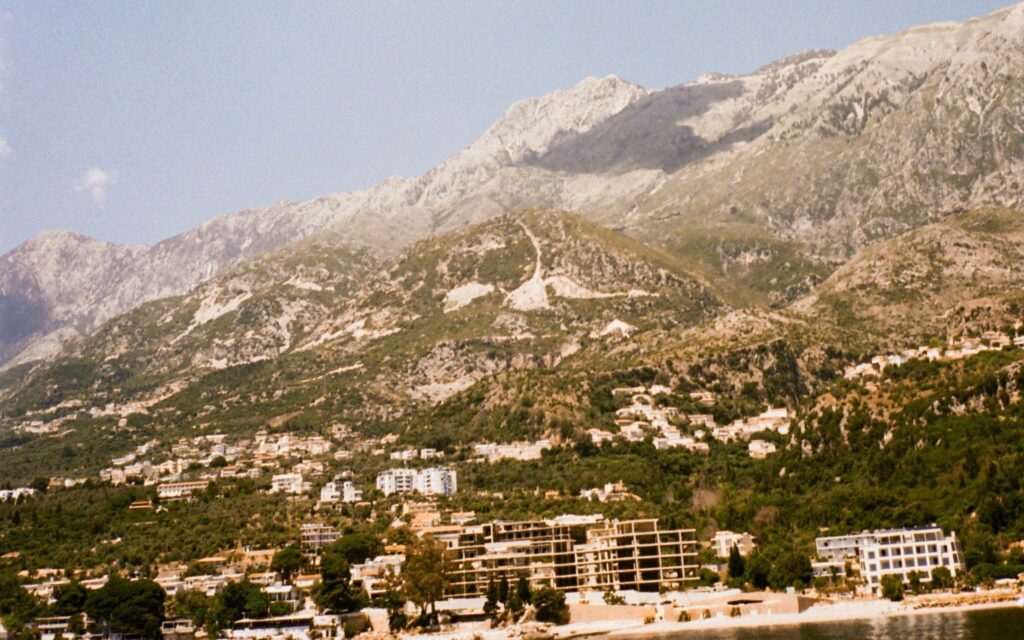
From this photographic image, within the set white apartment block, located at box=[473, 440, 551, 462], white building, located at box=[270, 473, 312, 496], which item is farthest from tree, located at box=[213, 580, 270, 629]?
white apartment block, located at box=[473, 440, 551, 462]

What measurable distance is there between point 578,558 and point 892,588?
962 inches

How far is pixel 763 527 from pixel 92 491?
77716 millimetres

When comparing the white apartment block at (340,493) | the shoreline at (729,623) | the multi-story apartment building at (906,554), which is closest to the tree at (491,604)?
the shoreline at (729,623)

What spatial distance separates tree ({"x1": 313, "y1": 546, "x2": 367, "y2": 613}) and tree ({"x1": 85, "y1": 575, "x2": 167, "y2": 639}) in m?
11.4

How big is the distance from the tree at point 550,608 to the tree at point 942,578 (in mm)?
25207

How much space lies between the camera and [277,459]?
175000mm

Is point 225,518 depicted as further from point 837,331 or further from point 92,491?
point 837,331

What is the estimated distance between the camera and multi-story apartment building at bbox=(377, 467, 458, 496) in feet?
482

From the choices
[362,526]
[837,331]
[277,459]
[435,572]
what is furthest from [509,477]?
[837,331]

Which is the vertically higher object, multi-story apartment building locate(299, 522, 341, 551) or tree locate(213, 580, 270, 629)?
multi-story apartment building locate(299, 522, 341, 551)

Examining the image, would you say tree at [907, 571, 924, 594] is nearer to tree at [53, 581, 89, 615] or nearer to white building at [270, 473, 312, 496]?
tree at [53, 581, 89, 615]

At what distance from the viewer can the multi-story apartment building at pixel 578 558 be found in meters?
103

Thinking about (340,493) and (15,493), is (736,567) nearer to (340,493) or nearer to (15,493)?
(340,493)

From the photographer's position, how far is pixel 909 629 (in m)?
76.0
